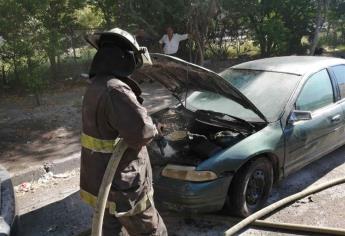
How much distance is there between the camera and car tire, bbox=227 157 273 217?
407 centimetres

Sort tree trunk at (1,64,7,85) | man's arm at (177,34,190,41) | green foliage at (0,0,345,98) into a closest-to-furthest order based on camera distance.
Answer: green foliage at (0,0,345,98)
tree trunk at (1,64,7,85)
man's arm at (177,34,190,41)

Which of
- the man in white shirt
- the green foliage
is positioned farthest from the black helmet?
the man in white shirt

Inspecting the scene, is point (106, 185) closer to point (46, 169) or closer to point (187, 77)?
point (187, 77)

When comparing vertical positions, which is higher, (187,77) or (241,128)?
(187,77)

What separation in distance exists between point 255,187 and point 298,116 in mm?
899

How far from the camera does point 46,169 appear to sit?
5516mm

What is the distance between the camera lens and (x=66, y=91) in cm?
972

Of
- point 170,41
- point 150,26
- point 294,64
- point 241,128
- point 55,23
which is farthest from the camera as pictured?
point 150,26

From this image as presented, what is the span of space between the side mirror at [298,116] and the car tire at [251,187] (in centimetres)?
54

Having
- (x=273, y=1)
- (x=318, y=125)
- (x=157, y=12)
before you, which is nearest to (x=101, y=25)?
(x=157, y=12)

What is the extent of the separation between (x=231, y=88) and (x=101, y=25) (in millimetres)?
7286

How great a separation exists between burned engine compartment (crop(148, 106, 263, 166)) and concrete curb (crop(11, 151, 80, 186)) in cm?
151

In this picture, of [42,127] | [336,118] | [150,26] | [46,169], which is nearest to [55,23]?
[150,26]

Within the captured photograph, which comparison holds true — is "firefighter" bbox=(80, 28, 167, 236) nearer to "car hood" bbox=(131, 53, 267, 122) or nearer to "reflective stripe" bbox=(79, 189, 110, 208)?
"reflective stripe" bbox=(79, 189, 110, 208)
